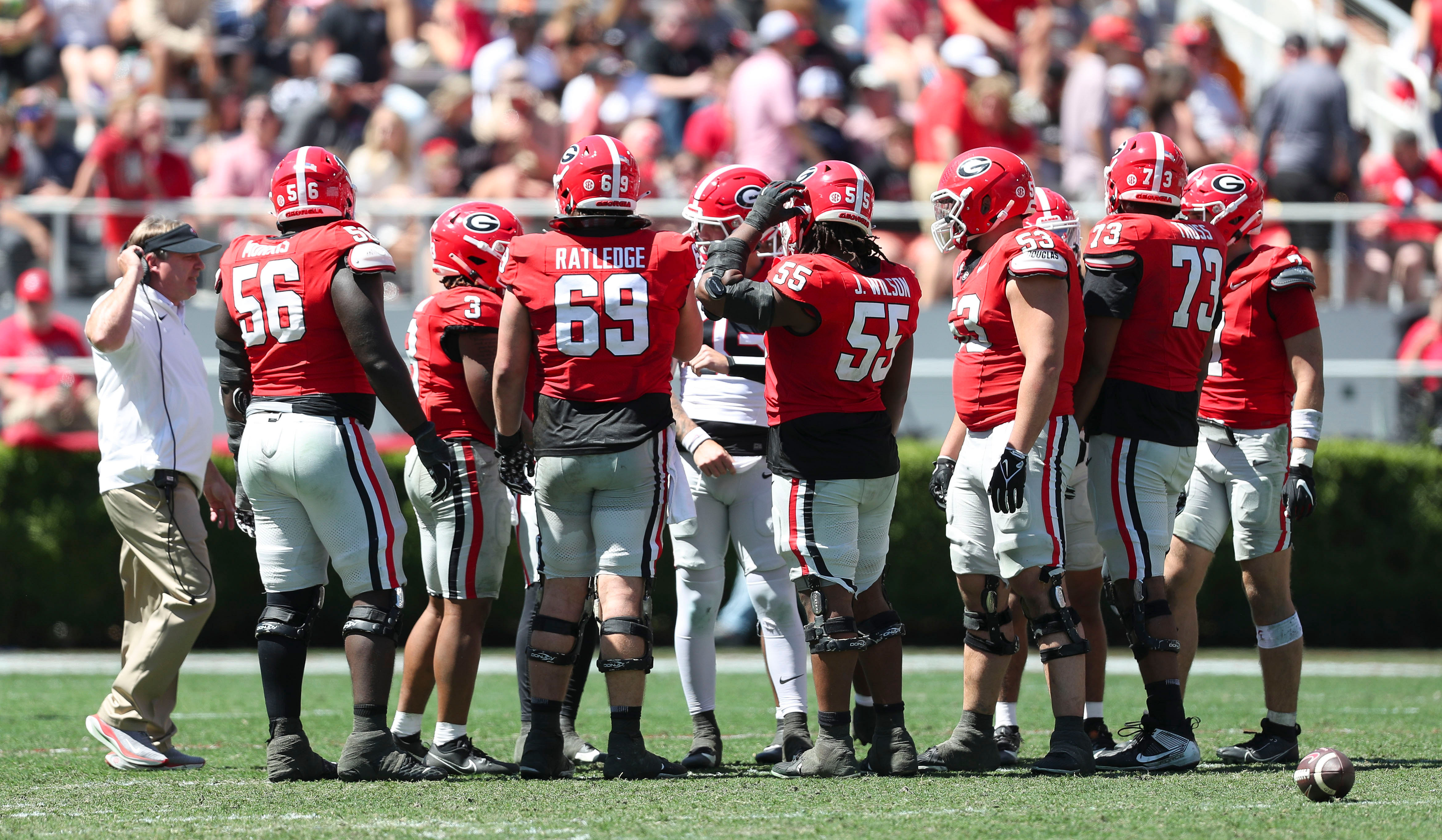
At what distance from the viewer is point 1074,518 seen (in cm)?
689

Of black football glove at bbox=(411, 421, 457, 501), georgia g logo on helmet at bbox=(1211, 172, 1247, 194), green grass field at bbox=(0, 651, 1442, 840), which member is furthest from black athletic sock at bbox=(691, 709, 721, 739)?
georgia g logo on helmet at bbox=(1211, 172, 1247, 194)

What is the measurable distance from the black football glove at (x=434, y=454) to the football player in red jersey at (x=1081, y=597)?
1.96 m

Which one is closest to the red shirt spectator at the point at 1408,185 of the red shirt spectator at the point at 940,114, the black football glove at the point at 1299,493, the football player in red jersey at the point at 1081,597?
the red shirt spectator at the point at 940,114

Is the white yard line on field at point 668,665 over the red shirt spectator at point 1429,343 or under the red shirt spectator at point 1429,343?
under

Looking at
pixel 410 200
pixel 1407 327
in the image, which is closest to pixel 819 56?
pixel 410 200

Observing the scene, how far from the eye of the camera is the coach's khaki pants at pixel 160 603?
277 inches

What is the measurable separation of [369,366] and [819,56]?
1012cm

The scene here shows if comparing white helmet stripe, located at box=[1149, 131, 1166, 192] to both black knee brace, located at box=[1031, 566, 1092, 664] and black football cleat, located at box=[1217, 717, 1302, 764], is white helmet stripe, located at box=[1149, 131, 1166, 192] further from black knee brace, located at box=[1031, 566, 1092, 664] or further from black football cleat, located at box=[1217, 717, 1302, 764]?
black football cleat, located at box=[1217, 717, 1302, 764]

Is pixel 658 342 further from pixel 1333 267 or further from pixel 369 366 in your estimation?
pixel 1333 267

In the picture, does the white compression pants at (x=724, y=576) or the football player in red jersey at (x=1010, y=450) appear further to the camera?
the white compression pants at (x=724, y=576)

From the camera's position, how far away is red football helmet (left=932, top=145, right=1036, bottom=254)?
262 inches

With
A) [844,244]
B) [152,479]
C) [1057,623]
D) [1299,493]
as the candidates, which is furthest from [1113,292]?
[152,479]

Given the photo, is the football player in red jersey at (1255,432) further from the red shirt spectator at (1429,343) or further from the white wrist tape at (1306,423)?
the red shirt spectator at (1429,343)

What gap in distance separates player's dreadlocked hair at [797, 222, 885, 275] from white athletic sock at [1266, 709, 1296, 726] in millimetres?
2518
